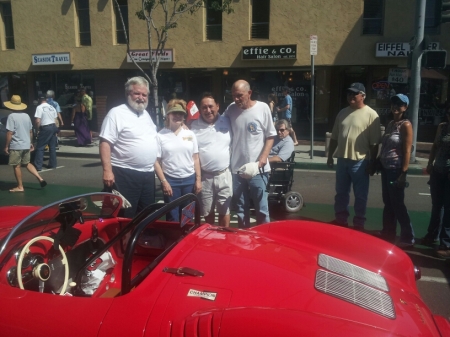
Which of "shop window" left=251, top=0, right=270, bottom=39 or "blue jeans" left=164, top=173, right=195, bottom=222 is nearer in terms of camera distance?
"blue jeans" left=164, top=173, right=195, bottom=222

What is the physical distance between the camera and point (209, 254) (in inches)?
98.4

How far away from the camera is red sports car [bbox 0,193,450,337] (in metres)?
1.95

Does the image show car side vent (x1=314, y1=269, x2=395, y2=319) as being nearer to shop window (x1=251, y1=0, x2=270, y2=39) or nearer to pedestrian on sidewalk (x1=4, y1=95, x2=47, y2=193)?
pedestrian on sidewalk (x1=4, y1=95, x2=47, y2=193)

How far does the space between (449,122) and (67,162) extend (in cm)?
1019

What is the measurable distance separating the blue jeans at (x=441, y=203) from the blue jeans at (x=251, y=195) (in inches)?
73.7

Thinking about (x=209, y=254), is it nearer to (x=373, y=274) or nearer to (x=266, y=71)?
(x=373, y=274)

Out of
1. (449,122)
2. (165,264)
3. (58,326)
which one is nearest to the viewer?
(58,326)

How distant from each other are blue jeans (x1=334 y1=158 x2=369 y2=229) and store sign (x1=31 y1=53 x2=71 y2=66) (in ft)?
51.5

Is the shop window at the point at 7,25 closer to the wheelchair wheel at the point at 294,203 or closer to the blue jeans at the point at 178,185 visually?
the wheelchair wheel at the point at 294,203

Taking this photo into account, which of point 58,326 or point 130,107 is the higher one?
point 130,107

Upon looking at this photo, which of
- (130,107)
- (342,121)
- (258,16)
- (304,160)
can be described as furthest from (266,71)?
(130,107)

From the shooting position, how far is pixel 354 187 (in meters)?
5.48

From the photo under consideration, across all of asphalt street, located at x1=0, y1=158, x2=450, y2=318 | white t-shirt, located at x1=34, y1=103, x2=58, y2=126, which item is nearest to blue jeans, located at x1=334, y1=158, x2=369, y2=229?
asphalt street, located at x1=0, y1=158, x2=450, y2=318

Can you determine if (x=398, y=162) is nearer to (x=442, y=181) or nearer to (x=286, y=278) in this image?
(x=442, y=181)
